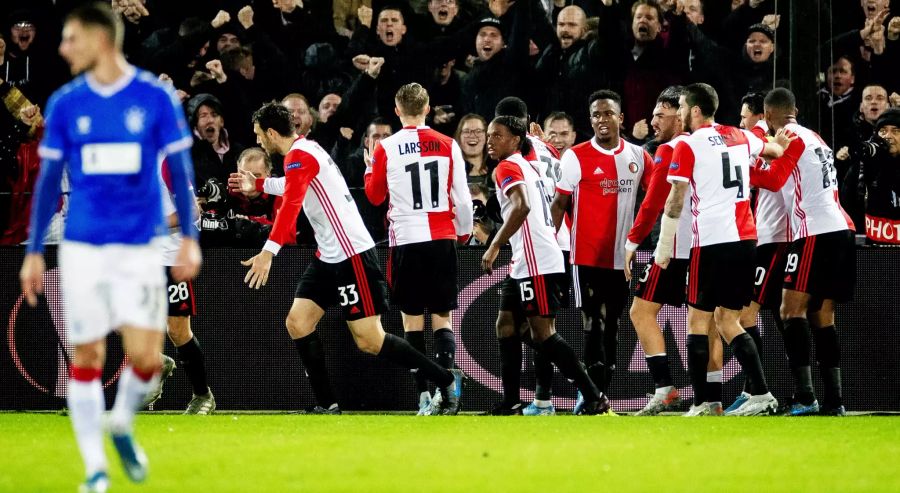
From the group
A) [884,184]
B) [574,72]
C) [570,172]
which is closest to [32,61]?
[574,72]

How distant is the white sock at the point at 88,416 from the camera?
16.1ft

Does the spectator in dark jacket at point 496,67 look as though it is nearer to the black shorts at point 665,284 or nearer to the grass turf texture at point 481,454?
the black shorts at point 665,284

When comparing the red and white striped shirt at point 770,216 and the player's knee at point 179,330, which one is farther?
the red and white striped shirt at point 770,216

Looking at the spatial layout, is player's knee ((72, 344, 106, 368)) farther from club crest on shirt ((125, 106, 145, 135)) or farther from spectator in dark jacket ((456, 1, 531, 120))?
spectator in dark jacket ((456, 1, 531, 120))

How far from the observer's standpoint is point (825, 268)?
9.20 meters

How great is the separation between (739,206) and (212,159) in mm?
5878

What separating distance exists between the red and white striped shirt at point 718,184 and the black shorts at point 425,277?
1.76 metres

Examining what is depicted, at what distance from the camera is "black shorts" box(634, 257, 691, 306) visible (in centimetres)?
907

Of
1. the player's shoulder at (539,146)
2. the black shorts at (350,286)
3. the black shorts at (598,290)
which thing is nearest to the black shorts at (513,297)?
the black shorts at (598,290)

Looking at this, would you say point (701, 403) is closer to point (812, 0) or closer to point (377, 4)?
point (812, 0)

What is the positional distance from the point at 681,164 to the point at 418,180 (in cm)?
188

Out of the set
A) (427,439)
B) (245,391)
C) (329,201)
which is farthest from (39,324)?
(427,439)

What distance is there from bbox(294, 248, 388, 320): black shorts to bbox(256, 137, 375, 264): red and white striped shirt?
0.06 metres

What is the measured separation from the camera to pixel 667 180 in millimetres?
8719
